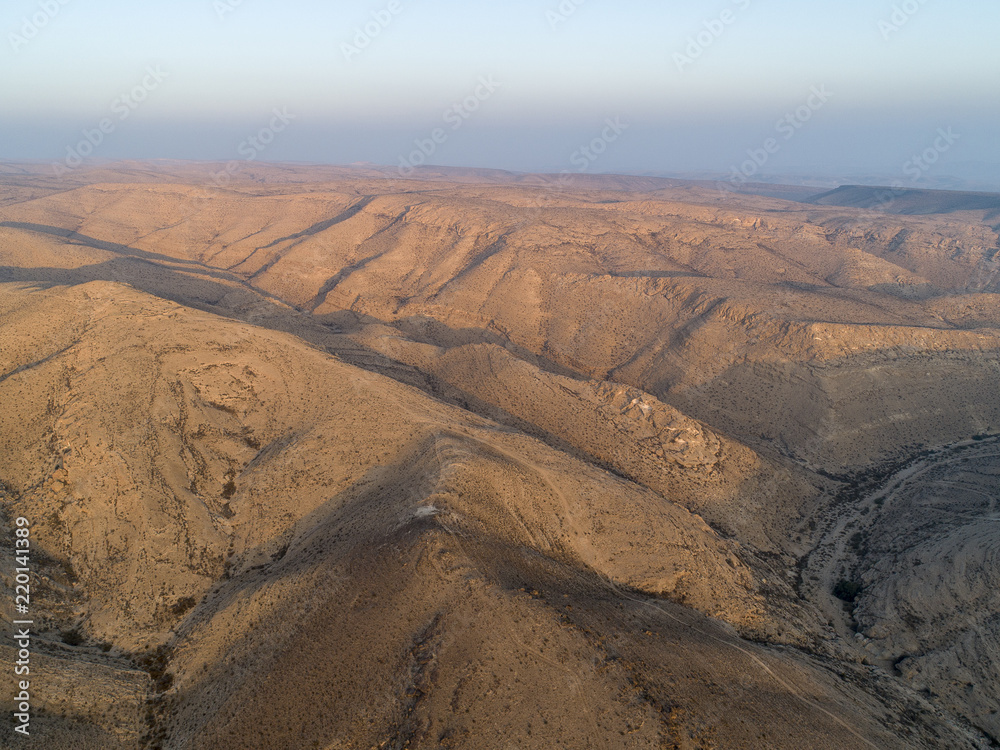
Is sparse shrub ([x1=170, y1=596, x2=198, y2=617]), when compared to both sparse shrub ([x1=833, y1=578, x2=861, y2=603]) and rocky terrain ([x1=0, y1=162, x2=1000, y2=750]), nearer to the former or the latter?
rocky terrain ([x1=0, y1=162, x2=1000, y2=750])

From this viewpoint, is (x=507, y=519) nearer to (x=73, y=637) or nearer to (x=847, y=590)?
(x=73, y=637)

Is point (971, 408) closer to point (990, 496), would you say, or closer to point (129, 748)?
point (990, 496)

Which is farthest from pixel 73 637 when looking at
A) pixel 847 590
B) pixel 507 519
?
pixel 847 590

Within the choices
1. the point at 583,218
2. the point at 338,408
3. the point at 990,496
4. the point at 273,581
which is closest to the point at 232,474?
the point at 338,408

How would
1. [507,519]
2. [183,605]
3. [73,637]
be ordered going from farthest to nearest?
[507,519], [183,605], [73,637]

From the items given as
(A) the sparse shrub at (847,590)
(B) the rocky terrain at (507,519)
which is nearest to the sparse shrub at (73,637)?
(B) the rocky terrain at (507,519)

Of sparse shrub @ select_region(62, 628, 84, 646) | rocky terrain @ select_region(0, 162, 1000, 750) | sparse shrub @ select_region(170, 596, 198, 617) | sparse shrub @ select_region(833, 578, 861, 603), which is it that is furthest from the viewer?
sparse shrub @ select_region(833, 578, 861, 603)

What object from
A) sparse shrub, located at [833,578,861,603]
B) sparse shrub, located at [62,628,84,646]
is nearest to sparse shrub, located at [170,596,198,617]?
sparse shrub, located at [62,628,84,646]

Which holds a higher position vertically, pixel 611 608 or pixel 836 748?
pixel 611 608
